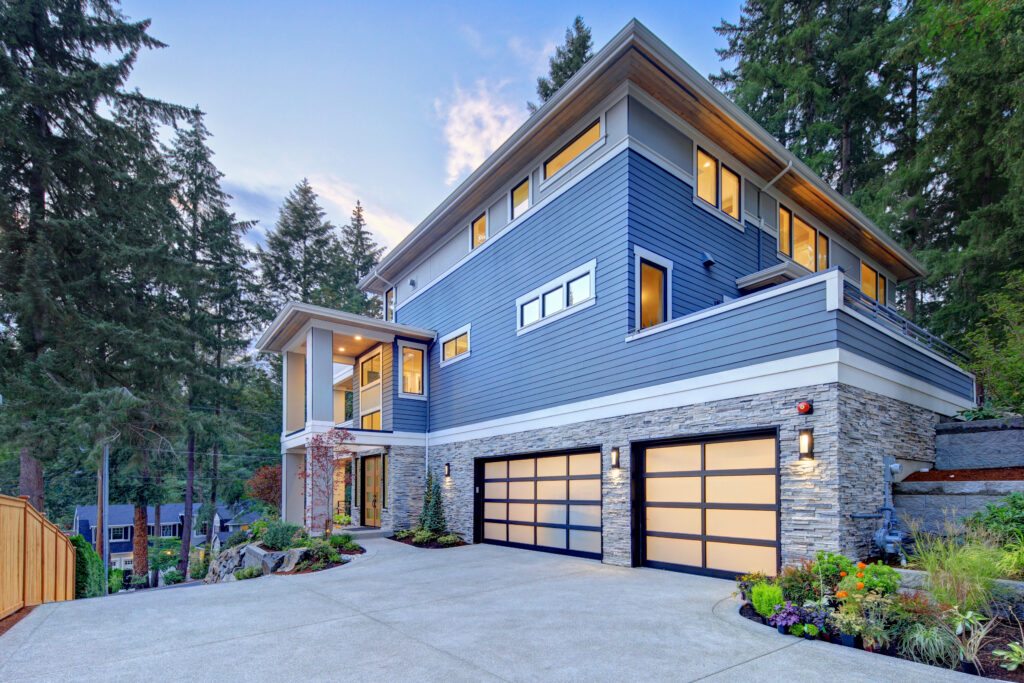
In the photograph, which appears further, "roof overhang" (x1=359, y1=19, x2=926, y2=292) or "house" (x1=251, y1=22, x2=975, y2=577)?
"roof overhang" (x1=359, y1=19, x2=926, y2=292)

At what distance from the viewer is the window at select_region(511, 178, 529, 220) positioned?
11.8 m

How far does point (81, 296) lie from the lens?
1602 centimetres

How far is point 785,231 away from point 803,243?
42.1 inches

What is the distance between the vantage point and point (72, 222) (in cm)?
1493

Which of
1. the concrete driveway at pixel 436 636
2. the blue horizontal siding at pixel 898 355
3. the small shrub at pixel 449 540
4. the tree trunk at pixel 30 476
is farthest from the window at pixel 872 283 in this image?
the tree trunk at pixel 30 476

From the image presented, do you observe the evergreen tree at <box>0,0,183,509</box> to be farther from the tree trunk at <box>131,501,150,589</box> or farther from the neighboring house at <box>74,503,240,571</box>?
the neighboring house at <box>74,503,240,571</box>

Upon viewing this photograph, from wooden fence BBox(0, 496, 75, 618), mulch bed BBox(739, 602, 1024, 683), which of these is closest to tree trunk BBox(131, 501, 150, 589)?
wooden fence BBox(0, 496, 75, 618)

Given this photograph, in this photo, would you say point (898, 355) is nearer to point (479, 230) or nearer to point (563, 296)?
point (563, 296)

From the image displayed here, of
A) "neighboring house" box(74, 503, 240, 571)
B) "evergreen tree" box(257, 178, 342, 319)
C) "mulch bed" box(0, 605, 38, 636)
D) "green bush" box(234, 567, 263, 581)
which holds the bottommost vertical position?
"neighboring house" box(74, 503, 240, 571)

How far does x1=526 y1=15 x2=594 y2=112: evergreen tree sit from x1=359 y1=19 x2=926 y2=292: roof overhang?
11.6m

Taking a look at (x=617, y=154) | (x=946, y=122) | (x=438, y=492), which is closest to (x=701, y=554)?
(x=617, y=154)

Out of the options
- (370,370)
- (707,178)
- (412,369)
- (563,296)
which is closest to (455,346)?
(412,369)

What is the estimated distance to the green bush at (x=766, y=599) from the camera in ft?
16.8

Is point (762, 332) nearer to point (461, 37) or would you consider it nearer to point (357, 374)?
point (357, 374)
